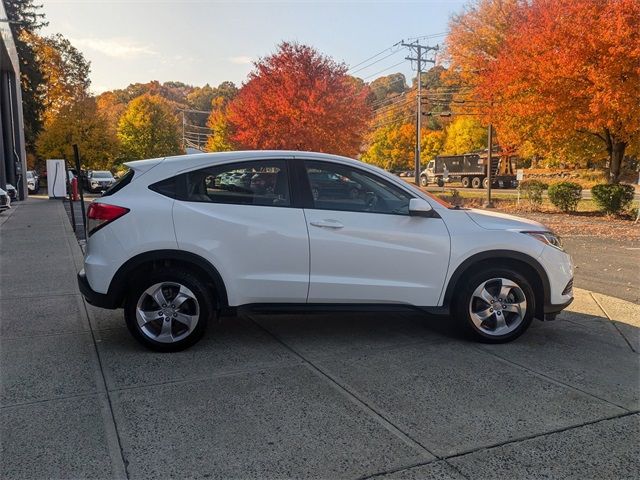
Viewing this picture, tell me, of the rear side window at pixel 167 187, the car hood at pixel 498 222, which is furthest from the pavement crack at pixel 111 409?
the car hood at pixel 498 222

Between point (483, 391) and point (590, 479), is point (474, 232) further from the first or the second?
point (590, 479)

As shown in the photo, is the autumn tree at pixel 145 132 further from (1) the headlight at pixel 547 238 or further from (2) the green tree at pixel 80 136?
(1) the headlight at pixel 547 238

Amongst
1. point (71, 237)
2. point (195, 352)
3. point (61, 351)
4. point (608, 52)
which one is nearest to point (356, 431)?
point (195, 352)

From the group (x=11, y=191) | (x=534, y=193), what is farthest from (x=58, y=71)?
(x=534, y=193)

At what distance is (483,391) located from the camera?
3.78m

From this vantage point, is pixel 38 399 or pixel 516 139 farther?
pixel 516 139

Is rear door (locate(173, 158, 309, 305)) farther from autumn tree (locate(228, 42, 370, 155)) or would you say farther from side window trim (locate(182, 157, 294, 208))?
autumn tree (locate(228, 42, 370, 155))

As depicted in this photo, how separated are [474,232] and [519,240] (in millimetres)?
402

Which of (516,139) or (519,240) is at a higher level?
(516,139)

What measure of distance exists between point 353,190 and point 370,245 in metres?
0.52

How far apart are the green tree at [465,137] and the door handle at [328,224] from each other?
54.6 meters

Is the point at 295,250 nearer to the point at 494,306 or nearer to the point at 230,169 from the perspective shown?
the point at 230,169

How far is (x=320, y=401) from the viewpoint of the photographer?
3600 mm

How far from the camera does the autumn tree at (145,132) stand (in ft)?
169
